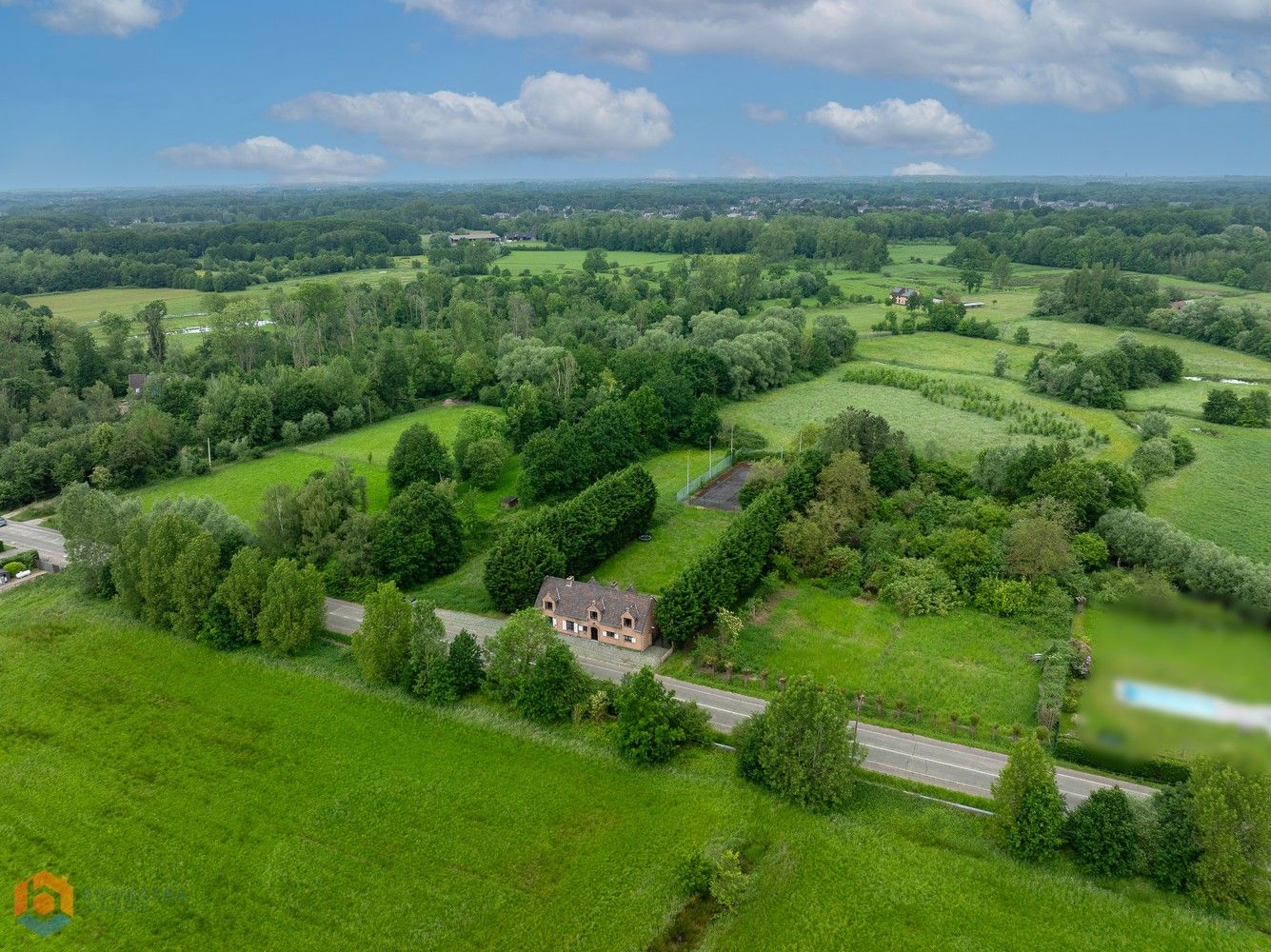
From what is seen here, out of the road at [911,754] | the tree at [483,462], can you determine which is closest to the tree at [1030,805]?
the road at [911,754]

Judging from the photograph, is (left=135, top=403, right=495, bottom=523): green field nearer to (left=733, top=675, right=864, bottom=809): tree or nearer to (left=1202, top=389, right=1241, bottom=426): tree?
(left=733, top=675, right=864, bottom=809): tree

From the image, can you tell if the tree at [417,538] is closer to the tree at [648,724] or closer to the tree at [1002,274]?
the tree at [648,724]

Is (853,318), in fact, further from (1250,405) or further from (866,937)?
(866,937)

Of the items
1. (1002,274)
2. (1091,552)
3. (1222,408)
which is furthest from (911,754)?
(1002,274)

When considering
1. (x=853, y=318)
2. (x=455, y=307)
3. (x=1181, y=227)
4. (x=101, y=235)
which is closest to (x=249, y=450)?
(x=455, y=307)

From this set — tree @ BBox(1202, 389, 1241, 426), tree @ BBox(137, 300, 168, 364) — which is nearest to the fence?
tree @ BBox(1202, 389, 1241, 426)

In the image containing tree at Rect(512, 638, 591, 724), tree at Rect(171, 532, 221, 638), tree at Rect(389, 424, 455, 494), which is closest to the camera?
tree at Rect(512, 638, 591, 724)
